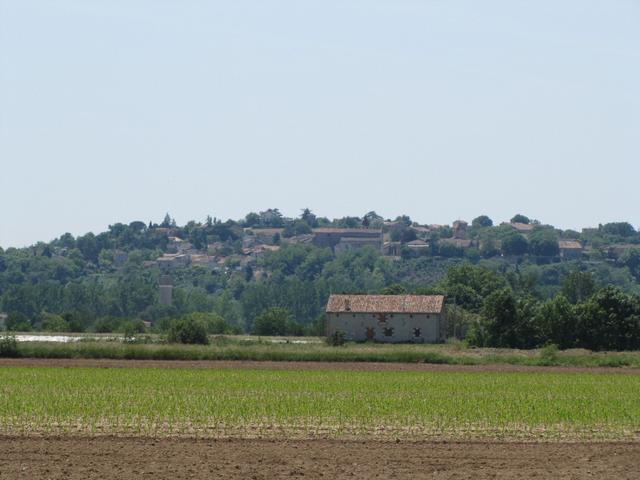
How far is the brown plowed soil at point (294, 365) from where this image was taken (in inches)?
2753

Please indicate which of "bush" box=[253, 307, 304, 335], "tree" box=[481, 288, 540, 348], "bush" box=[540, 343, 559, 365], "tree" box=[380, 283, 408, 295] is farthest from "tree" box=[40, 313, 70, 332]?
"bush" box=[540, 343, 559, 365]

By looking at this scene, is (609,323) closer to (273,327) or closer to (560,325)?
(560,325)

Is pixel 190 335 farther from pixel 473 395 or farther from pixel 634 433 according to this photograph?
pixel 634 433

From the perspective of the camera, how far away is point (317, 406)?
148ft

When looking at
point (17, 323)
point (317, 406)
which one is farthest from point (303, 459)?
point (17, 323)

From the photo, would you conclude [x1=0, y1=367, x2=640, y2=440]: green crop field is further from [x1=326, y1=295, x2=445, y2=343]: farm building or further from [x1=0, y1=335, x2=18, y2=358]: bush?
Answer: [x1=326, y1=295, x2=445, y2=343]: farm building

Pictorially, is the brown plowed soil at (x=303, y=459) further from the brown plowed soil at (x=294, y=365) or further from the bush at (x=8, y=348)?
the bush at (x=8, y=348)

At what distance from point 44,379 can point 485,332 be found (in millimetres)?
48958

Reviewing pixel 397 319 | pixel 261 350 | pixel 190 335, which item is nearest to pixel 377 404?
pixel 261 350

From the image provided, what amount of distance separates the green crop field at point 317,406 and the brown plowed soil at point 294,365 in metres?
7.61

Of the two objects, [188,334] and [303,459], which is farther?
[188,334]

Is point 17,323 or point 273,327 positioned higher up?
point 273,327

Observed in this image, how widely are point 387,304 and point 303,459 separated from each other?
82790mm

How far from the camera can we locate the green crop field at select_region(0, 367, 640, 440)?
38938 mm
